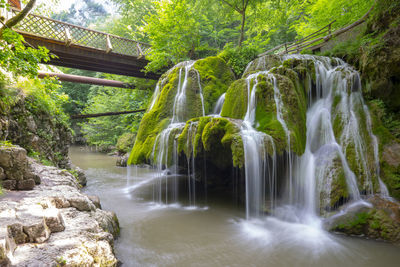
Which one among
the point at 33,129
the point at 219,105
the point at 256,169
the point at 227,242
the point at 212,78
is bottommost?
the point at 227,242

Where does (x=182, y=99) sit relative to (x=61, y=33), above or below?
below

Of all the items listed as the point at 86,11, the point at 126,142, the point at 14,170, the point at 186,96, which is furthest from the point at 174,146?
the point at 86,11

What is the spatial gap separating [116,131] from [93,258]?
1974cm

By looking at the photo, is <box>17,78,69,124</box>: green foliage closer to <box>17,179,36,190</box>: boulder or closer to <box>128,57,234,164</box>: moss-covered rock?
<box>128,57,234,164</box>: moss-covered rock

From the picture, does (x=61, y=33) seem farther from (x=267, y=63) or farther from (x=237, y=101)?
(x=267, y=63)

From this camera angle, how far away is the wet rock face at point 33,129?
5.57 m

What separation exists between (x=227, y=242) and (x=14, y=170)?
4.18 m

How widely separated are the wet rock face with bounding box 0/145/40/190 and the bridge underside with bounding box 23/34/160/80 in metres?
8.96

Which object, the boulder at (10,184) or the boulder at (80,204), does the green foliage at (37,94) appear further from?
the boulder at (80,204)

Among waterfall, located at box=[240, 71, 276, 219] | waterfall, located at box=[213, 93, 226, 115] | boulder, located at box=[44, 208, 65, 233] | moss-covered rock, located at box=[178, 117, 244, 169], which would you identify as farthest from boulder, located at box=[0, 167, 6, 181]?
waterfall, located at box=[213, 93, 226, 115]

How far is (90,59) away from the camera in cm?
1198

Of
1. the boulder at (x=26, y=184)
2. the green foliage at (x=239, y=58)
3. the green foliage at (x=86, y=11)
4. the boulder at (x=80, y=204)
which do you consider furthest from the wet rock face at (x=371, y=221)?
the green foliage at (x=86, y=11)

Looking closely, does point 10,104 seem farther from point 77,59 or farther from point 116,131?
point 116,131

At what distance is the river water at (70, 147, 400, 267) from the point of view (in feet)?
11.9
